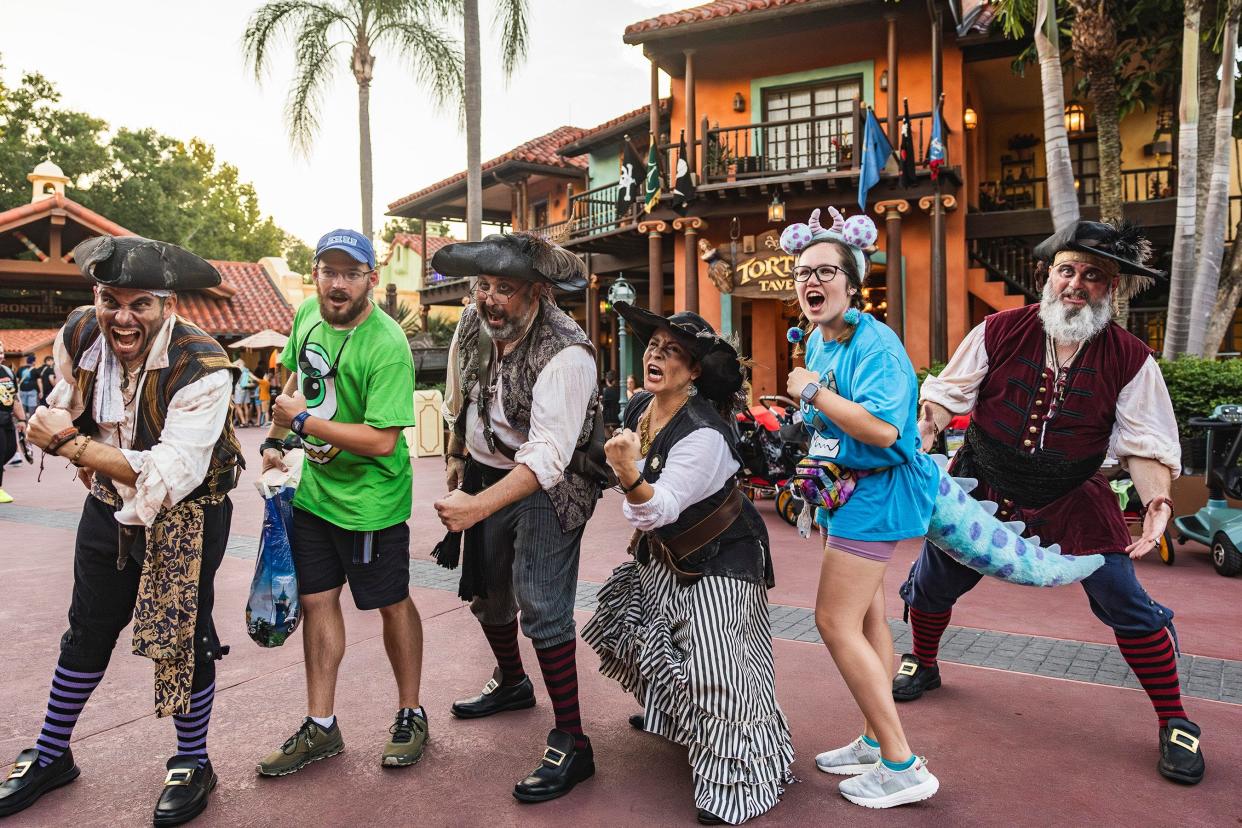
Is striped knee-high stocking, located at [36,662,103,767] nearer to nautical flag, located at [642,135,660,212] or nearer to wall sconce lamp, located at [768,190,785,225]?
wall sconce lamp, located at [768,190,785,225]

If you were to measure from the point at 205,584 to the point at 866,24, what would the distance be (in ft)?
47.8

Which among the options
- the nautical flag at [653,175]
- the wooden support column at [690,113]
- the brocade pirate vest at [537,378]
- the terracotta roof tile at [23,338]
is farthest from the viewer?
the terracotta roof tile at [23,338]

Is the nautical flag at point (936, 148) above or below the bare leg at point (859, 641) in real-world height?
above

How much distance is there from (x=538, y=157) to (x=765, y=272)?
10619 mm

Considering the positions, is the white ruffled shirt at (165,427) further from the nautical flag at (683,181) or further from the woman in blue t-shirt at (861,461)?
the nautical flag at (683,181)

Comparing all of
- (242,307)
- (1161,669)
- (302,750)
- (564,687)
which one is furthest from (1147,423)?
(242,307)

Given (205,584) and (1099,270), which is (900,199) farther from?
(205,584)

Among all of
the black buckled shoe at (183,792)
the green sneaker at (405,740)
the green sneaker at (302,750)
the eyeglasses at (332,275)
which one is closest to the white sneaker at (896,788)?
the green sneaker at (405,740)

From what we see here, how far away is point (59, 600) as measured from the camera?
5.84 metres

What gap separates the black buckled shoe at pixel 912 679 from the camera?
3.87 m

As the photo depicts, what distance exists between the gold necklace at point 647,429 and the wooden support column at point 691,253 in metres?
12.1

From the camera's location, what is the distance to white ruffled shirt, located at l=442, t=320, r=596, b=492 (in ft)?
9.73

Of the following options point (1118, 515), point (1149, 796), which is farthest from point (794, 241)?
point (1149, 796)

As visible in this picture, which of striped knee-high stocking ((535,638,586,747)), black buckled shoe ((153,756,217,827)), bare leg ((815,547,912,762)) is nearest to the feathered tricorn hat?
bare leg ((815,547,912,762))
